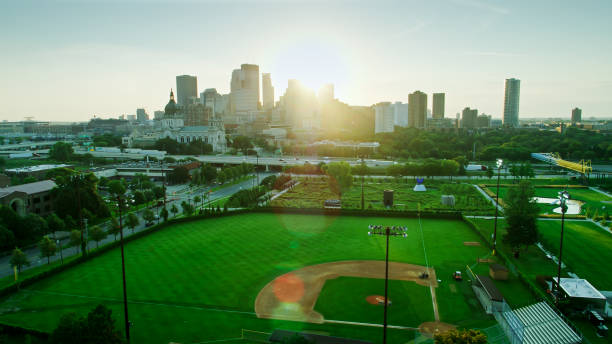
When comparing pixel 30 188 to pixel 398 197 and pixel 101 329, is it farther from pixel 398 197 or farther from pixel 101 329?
pixel 398 197

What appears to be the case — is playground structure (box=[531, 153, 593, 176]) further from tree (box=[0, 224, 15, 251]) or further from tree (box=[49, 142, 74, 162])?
tree (box=[49, 142, 74, 162])

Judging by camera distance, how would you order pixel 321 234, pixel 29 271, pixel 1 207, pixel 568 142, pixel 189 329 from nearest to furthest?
pixel 189 329
pixel 29 271
pixel 1 207
pixel 321 234
pixel 568 142

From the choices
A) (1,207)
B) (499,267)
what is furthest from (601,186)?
(1,207)

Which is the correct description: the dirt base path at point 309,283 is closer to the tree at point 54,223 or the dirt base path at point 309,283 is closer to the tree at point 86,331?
the tree at point 86,331

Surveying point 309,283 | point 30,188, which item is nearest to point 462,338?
point 309,283

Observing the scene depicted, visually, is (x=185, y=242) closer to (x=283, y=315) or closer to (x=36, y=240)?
(x=36, y=240)

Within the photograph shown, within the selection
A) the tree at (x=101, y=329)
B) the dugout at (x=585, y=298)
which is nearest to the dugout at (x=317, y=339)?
the tree at (x=101, y=329)
